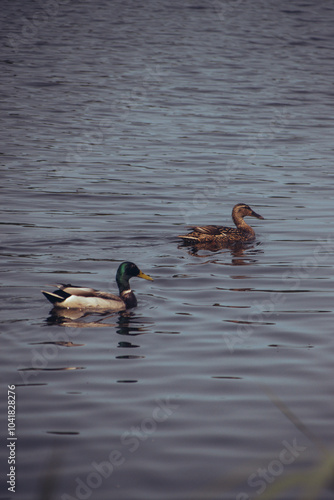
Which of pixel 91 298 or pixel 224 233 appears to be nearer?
pixel 91 298

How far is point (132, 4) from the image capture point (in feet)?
177

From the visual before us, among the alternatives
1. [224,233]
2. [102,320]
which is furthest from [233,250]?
[102,320]

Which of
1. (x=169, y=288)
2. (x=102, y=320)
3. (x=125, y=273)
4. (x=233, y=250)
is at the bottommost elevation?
(x=233, y=250)

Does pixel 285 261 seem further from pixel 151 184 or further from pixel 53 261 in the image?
pixel 151 184

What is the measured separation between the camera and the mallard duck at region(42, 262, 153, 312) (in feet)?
31.5

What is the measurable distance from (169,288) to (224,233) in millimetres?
3321

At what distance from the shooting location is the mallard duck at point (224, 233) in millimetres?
13758

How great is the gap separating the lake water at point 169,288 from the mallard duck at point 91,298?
8.7 inches

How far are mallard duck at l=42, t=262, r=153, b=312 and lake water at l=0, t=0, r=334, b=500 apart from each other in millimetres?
221

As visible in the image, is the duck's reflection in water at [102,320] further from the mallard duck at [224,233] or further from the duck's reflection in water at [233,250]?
the mallard duck at [224,233]

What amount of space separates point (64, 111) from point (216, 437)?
84.8 ft

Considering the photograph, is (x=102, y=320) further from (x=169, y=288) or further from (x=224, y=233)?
(x=224, y=233)

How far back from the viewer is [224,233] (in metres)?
14.2

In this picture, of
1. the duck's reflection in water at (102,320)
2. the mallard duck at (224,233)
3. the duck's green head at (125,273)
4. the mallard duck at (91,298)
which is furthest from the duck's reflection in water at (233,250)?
the duck's reflection in water at (102,320)
